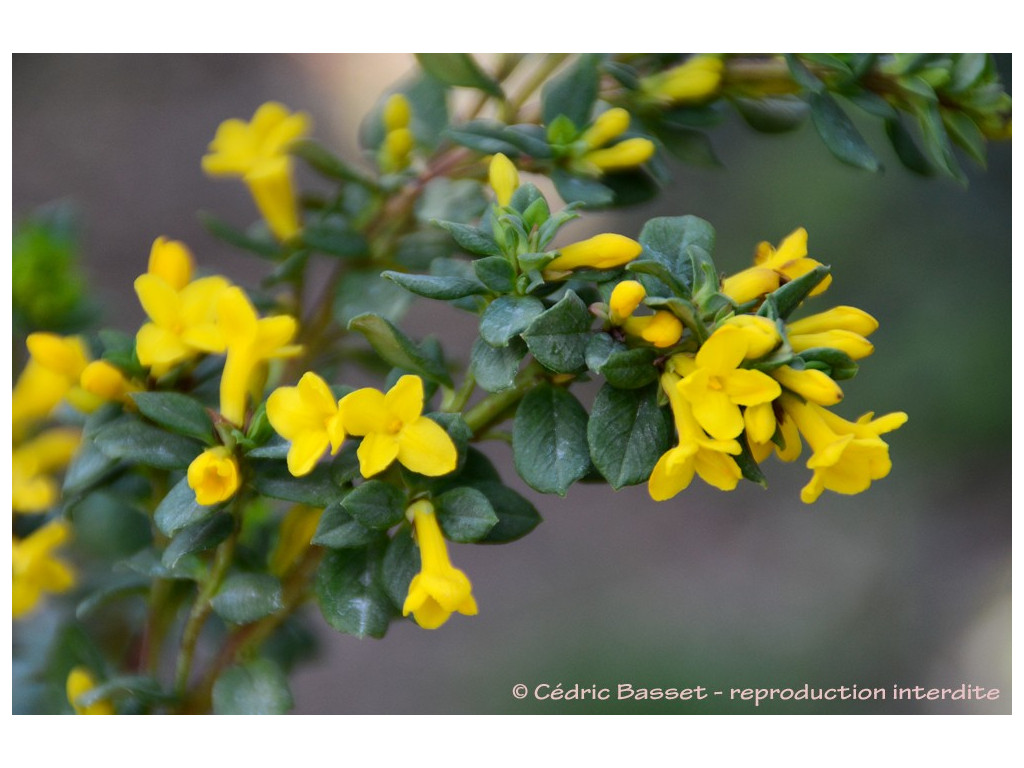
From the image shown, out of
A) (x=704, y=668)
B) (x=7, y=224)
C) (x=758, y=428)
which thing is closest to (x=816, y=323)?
(x=758, y=428)

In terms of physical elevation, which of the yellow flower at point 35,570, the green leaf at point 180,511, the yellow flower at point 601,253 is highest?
the yellow flower at point 601,253

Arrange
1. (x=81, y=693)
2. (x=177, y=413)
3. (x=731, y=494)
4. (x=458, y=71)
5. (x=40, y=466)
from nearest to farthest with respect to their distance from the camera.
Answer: (x=177, y=413)
(x=81, y=693)
(x=458, y=71)
(x=40, y=466)
(x=731, y=494)

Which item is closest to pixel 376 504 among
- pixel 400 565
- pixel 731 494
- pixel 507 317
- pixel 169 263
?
pixel 400 565

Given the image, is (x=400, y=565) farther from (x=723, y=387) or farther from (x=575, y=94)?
(x=575, y=94)

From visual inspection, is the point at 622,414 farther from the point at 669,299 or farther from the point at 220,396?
the point at 220,396

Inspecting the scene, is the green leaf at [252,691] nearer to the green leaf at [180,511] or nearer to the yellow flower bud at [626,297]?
the green leaf at [180,511]

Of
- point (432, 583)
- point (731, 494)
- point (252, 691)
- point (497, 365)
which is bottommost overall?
point (731, 494)

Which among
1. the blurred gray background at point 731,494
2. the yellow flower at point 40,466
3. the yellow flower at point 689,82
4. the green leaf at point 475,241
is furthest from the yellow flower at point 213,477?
the blurred gray background at point 731,494
